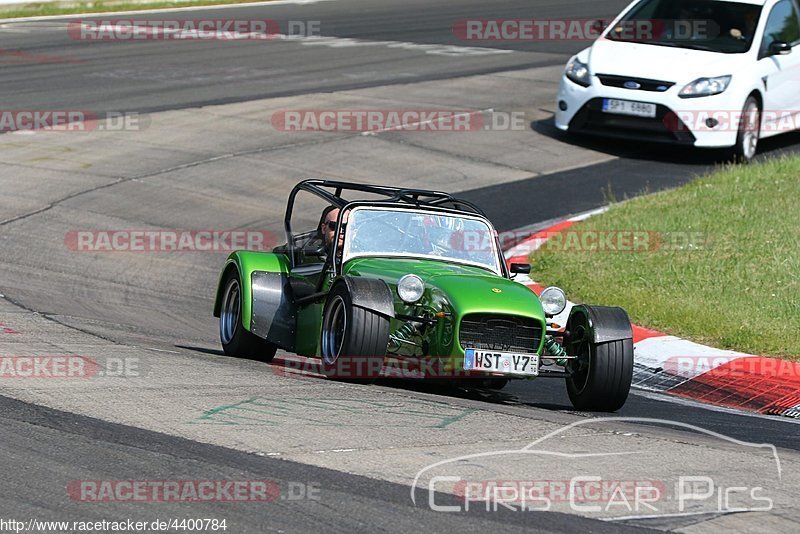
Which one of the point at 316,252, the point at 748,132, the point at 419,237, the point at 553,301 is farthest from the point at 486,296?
the point at 748,132

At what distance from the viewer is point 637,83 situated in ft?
56.6

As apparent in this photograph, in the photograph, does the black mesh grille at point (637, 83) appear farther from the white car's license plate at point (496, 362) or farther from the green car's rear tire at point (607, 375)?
the white car's license plate at point (496, 362)

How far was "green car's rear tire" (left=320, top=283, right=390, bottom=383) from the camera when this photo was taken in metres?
7.99

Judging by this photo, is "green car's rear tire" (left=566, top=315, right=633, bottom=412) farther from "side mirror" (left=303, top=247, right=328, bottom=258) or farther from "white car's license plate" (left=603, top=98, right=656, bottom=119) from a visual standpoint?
"white car's license plate" (left=603, top=98, right=656, bottom=119)

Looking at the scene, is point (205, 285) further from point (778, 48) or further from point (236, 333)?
point (778, 48)

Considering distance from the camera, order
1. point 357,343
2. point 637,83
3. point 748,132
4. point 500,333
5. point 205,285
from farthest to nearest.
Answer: point 748,132 < point 637,83 < point 205,285 < point 500,333 < point 357,343

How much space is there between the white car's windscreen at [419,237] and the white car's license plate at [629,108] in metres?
8.21

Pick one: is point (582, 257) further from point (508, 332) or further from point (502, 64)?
point (502, 64)

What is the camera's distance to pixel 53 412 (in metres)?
6.68

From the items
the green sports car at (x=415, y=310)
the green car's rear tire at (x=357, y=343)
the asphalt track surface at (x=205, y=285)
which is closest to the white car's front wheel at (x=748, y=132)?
the asphalt track surface at (x=205, y=285)

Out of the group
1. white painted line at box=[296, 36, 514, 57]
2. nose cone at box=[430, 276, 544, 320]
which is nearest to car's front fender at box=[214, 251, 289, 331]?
nose cone at box=[430, 276, 544, 320]

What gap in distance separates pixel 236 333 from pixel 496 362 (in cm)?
251

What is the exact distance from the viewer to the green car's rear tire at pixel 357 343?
26.2 feet

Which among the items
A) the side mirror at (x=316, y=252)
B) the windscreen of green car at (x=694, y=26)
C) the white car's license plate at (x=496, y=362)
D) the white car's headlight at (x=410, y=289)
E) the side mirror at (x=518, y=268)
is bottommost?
the white car's license plate at (x=496, y=362)
